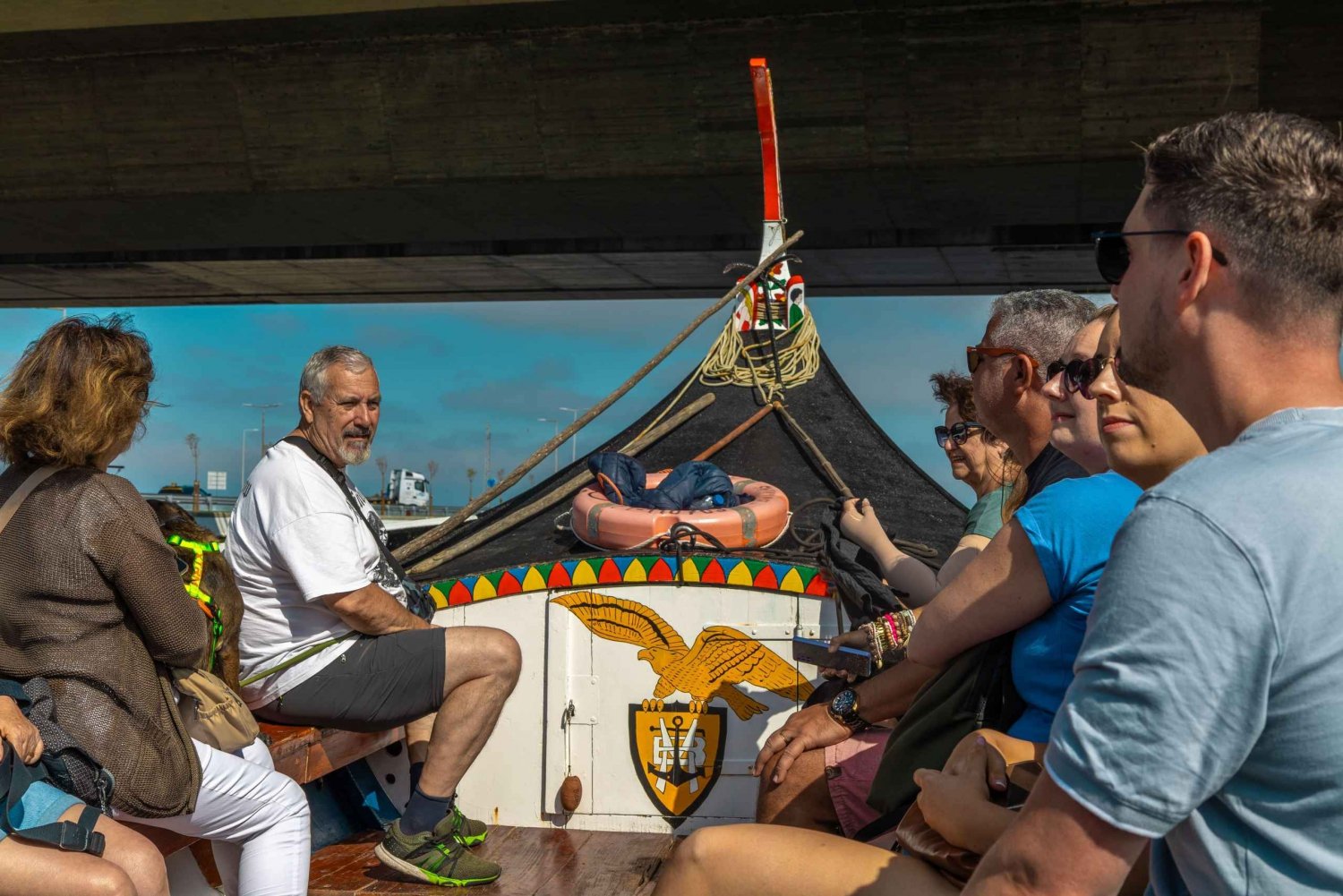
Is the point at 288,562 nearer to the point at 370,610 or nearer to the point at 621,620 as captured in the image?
the point at 370,610

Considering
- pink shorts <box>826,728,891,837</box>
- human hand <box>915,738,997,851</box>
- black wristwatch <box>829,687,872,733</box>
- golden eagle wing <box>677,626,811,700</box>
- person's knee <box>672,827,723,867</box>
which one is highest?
human hand <box>915,738,997,851</box>

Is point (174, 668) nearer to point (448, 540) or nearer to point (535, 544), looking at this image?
point (535, 544)

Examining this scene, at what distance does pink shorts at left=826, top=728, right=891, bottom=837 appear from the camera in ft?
7.86

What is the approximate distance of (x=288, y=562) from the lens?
10.0ft

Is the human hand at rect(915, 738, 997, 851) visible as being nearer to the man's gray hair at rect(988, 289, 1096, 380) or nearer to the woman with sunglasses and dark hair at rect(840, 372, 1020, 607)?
the man's gray hair at rect(988, 289, 1096, 380)

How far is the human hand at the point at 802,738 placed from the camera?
2.47 metres

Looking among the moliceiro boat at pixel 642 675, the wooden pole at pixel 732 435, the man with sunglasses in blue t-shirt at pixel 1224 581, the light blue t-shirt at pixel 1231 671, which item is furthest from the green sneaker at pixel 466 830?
the wooden pole at pixel 732 435

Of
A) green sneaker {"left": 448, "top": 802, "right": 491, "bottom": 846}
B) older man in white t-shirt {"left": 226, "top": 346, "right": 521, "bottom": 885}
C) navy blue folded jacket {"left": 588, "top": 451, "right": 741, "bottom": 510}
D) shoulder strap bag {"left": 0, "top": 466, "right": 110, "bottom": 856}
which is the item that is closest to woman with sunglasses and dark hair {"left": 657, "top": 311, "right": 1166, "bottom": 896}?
shoulder strap bag {"left": 0, "top": 466, "right": 110, "bottom": 856}

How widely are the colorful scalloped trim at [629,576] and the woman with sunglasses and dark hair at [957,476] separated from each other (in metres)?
0.27

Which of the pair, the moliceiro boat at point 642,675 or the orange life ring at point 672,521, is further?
the orange life ring at point 672,521

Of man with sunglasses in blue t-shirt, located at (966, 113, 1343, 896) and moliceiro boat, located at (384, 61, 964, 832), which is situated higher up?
man with sunglasses in blue t-shirt, located at (966, 113, 1343, 896)

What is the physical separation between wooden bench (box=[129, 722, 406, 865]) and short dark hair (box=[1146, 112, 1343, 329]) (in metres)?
2.38

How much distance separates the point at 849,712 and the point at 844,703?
0.02 m

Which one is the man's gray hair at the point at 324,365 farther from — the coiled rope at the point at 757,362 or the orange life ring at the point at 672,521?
the coiled rope at the point at 757,362
